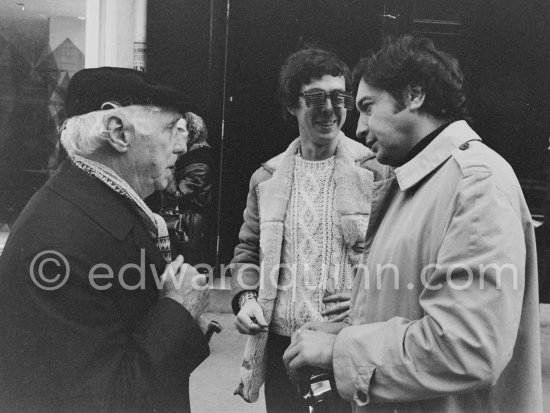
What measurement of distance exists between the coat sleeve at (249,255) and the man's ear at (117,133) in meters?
1.05

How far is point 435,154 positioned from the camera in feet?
5.52

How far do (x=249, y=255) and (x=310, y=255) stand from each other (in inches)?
16.0

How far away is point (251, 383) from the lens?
2805mm

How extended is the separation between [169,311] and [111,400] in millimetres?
306

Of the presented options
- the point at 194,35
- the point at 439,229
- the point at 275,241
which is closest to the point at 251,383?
the point at 275,241

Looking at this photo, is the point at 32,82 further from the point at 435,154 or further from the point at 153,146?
the point at 435,154

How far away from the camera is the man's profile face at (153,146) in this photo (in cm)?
197

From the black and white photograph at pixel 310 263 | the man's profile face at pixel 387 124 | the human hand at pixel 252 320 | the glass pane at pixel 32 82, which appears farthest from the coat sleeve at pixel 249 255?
the glass pane at pixel 32 82

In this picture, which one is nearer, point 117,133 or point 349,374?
point 349,374

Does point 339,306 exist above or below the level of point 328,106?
below

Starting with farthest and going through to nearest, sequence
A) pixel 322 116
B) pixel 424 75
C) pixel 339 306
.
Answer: pixel 322 116
pixel 339 306
pixel 424 75

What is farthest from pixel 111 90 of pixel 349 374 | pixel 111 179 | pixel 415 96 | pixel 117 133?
pixel 349 374

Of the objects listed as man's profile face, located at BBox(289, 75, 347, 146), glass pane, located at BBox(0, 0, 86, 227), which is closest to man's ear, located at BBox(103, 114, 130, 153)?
man's profile face, located at BBox(289, 75, 347, 146)

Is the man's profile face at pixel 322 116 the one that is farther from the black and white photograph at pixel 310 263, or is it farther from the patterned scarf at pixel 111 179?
the patterned scarf at pixel 111 179
